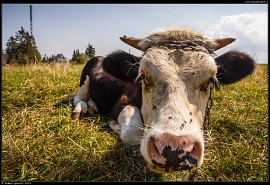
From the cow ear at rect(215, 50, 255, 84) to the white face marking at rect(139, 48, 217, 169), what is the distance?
31.7 inches

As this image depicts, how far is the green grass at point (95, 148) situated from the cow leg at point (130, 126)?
0.12 m

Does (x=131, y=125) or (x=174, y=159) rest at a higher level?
(x=174, y=159)

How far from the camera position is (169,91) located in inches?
108

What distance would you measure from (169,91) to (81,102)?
2860 mm

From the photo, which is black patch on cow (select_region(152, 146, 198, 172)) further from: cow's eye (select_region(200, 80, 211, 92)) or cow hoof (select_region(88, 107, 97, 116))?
cow hoof (select_region(88, 107, 97, 116))

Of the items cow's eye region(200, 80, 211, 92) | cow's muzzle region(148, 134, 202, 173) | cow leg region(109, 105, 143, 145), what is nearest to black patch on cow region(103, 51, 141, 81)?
cow leg region(109, 105, 143, 145)

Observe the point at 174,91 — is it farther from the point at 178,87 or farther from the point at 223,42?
the point at 223,42

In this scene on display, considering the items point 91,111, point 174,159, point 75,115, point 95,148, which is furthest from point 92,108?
Answer: point 174,159

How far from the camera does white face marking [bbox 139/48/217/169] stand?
7.75 feet

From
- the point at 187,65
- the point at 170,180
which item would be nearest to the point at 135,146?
the point at 170,180

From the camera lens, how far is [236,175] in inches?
117

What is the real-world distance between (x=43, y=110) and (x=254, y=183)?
358cm

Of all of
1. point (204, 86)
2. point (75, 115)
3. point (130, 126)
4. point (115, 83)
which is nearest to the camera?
point (204, 86)

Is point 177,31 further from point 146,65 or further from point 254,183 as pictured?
point 254,183
